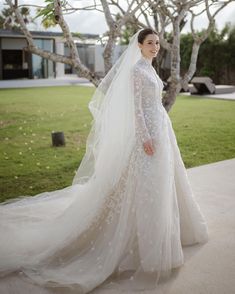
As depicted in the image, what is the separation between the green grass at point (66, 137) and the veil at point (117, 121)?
6.49 feet

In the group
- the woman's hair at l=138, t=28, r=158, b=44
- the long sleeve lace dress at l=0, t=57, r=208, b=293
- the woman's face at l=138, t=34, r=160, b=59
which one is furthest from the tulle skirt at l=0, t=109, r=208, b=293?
the woman's hair at l=138, t=28, r=158, b=44

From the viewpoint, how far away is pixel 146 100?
322 centimetres

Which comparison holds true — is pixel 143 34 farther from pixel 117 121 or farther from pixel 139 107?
pixel 117 121

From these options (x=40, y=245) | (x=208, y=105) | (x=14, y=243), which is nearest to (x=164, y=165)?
(x=40, y=245)

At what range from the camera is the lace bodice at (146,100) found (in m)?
3.16

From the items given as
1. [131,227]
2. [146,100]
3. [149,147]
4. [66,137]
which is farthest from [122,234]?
[66,137]

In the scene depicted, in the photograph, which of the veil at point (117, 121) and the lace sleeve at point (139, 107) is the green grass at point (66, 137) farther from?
the lace sleeve at point (139, 107)

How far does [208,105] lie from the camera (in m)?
14.0

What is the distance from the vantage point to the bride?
2971mm

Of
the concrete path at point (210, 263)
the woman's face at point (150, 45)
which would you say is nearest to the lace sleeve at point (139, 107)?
the woman's face at point (150, 45)

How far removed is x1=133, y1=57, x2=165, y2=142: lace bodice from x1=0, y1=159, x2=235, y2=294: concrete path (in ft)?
3.58

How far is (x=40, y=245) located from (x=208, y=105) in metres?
11.6

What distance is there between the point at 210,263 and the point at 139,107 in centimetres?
139

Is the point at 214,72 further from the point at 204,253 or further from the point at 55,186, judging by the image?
the point at 204,253
